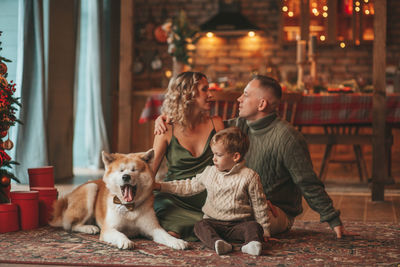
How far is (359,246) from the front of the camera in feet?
9.18

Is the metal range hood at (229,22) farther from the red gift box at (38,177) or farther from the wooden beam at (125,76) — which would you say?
the red gift box at (38,177)

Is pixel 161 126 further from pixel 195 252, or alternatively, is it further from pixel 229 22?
pixel 229 22

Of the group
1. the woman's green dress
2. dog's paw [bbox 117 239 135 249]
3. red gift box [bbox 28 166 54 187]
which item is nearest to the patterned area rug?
dog's paw [bbox 117 239 135 249]

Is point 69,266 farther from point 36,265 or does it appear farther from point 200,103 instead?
point 200,103

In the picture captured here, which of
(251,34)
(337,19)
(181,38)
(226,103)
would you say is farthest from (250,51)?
(226,103)

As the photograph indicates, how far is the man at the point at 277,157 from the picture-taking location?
2.88 metres

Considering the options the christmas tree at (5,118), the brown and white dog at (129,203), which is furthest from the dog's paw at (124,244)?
the christmas tree at (5,118)

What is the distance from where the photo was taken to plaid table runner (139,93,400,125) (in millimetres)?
4938

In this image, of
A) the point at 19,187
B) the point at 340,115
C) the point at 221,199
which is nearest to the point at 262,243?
the point at 221,199

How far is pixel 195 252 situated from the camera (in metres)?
2.64

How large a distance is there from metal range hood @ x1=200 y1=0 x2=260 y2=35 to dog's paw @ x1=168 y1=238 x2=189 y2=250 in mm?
5657

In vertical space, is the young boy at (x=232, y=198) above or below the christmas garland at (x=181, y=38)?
below

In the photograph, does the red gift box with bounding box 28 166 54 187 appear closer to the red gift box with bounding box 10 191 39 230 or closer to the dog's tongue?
the red gift box with bounding box 10 191 39 230

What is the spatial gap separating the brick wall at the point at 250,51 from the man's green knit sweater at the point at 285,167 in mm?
4980
